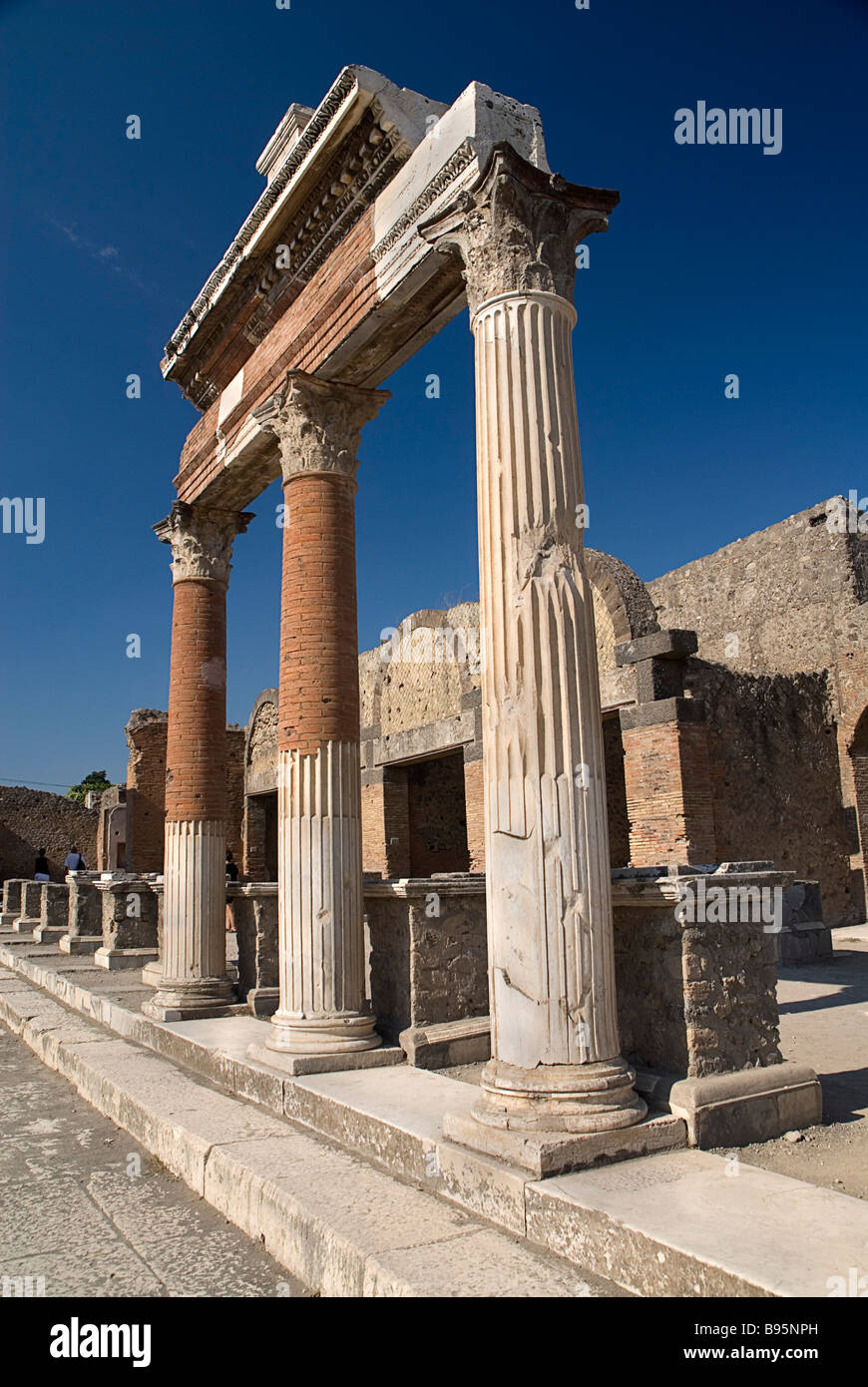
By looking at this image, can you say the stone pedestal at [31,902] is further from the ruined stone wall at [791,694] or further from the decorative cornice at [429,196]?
the decorative cornice at [429,196]

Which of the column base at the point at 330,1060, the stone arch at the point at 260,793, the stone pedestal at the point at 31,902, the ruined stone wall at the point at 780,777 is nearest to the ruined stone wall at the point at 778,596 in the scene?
the ruined stone wall at the point at 780,777

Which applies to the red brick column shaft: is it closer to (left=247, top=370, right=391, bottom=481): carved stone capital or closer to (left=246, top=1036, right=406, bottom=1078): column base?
(left=247, top=370, right=391, bottom=481): carved stone capital

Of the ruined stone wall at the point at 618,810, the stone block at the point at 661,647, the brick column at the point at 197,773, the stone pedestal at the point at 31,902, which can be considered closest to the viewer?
the brick column at the point at 197,773

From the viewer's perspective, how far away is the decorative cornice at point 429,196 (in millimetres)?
4926

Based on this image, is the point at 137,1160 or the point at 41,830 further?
the point at 41,830

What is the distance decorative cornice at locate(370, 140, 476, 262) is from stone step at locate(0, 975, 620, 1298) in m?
4.87

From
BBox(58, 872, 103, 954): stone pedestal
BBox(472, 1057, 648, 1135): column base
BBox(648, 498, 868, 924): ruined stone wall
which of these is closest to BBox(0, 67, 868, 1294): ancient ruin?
BBox(472, 1057, 648, 1135): column base

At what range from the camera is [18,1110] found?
641 centimetres

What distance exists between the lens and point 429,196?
208 inches

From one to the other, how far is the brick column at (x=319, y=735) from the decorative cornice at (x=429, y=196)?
115 centimetres

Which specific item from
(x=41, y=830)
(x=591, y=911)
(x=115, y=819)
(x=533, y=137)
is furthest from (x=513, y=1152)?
(x=41, y=830)

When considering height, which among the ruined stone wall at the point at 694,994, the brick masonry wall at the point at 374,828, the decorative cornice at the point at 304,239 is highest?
the decorative cornice at the point at 304,239
